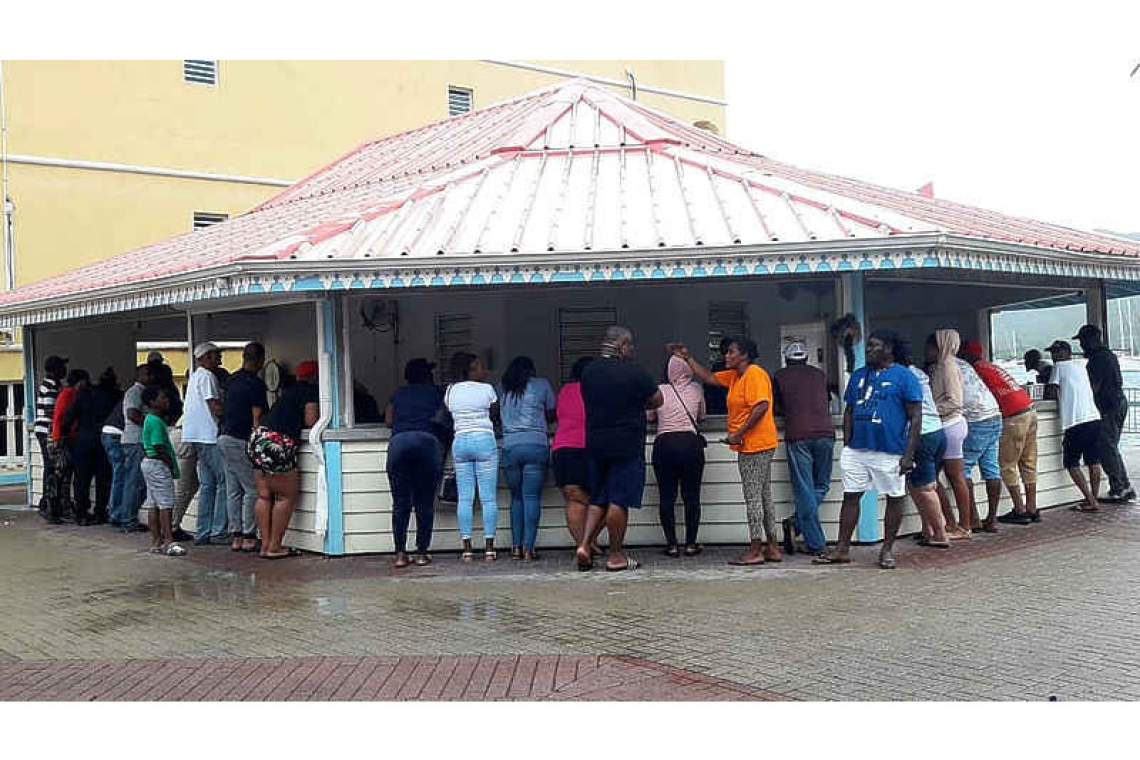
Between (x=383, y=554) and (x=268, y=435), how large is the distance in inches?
55.1

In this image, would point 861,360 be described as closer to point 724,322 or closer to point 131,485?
point 724,322

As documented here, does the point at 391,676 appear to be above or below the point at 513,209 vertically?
below

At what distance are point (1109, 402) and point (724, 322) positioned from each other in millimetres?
4483

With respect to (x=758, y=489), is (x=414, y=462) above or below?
above

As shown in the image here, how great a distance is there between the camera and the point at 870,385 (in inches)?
332

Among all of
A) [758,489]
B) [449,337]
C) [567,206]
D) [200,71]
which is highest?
[200,71]

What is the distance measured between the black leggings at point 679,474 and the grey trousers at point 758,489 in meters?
0.38

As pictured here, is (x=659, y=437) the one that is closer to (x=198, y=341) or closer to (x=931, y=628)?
(x=931, y=628)

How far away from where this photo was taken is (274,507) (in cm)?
977

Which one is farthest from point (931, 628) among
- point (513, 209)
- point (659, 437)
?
point (513, 209)

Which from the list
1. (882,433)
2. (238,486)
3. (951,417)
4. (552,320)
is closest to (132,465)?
(238,486)

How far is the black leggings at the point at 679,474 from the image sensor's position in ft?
29.6

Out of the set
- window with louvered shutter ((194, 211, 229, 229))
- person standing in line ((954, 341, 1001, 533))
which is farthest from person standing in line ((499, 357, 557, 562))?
window with louvered shutter ((194, 211, 229, 229))

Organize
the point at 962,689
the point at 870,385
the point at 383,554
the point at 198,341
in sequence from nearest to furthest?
the point at 962,689 < the point at 870,385 < the point at 383,554 < the point at 198,341
